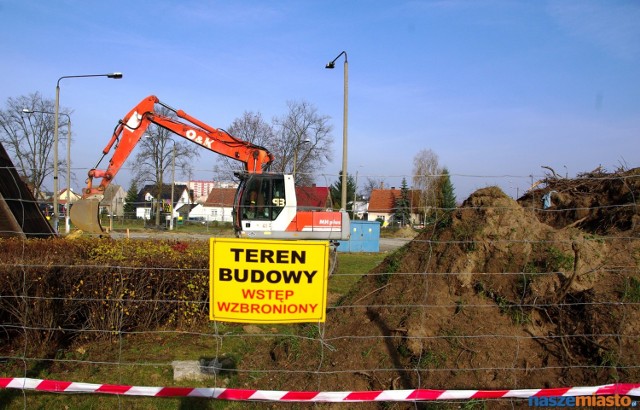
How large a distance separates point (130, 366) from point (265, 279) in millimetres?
2620

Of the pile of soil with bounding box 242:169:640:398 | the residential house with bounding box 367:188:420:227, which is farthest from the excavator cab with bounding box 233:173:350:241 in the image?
the pile of soil with bounding box 242:169:640:398

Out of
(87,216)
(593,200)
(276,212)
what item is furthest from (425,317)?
(87,216)

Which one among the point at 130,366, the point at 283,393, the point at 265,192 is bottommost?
the point at 130,366

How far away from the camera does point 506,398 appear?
4359mm

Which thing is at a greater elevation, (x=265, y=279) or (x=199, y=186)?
(x=199, y=186)

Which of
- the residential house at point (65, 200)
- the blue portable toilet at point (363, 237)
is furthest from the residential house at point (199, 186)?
the blue portable toilet at point (363, 237)

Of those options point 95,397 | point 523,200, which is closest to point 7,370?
point 95,397

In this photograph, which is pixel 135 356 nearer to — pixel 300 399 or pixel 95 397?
pixel 95 397

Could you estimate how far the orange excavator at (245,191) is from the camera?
950cm

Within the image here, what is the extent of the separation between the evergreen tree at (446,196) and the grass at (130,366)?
1.29m

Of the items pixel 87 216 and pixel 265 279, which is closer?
pixel 265 279

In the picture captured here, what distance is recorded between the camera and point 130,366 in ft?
18.4

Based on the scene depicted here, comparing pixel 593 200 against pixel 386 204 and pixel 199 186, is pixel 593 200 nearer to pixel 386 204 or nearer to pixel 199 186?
pixel 199 186

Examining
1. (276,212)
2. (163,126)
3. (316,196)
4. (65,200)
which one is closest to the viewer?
(65,200)
